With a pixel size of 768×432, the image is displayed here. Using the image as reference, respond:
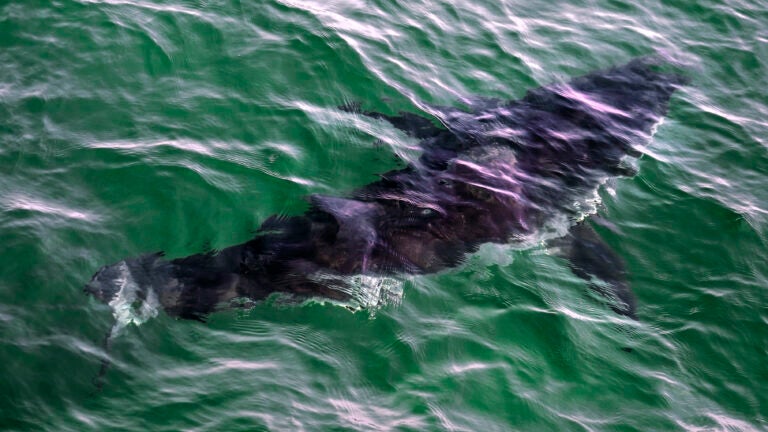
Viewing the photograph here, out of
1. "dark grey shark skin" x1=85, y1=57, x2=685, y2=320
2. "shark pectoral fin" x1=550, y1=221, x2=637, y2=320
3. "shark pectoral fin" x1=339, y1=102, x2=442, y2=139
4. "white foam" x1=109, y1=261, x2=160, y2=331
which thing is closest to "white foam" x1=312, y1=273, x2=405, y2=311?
"dark grey shark skin" x1=85, y1=57, x2=685, y2=320

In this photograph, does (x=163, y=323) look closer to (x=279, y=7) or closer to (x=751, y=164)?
(x=279, y=7)

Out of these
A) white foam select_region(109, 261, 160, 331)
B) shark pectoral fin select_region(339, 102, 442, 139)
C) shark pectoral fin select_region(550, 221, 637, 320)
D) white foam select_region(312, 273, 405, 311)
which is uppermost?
shark pectoral fin select_region(339, 102, 442, 139)

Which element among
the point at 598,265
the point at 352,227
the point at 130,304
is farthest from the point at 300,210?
the point at 598,265

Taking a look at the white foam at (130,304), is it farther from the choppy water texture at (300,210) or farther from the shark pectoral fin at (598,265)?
the shark pectoral fin at (598,265)

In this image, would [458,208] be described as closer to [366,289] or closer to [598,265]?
[366,289]

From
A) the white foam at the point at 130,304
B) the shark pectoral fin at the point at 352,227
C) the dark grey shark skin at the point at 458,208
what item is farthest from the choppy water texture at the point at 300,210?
the shark pectoral fin at the point at 352,227

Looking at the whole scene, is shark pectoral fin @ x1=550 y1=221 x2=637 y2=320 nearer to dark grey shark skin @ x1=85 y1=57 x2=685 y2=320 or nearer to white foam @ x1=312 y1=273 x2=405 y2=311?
dark grey shark skin @ x1=85 y1=57 x2=685 y2=320

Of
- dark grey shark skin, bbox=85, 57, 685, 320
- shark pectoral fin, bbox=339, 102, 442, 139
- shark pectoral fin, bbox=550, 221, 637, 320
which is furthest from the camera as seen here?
shark pectoral fin, bbox=339, 102, 442, 139
